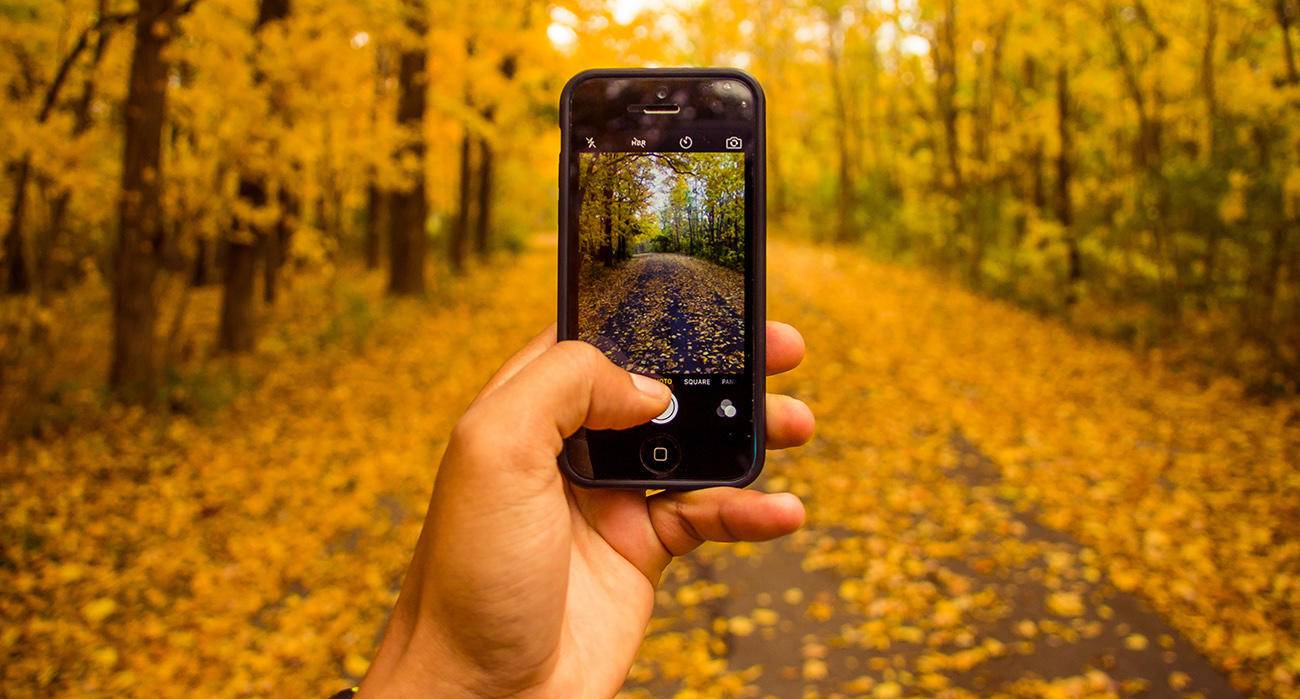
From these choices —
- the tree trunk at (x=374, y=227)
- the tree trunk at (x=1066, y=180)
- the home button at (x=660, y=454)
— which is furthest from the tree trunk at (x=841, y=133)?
the home button at (x=660, y=454)

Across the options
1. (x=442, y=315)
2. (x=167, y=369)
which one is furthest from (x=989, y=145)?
(x=167, y=369)

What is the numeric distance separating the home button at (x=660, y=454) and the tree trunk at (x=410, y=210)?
42.7 ft

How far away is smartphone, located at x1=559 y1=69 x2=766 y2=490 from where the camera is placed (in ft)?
7.08

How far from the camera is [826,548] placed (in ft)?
19.4

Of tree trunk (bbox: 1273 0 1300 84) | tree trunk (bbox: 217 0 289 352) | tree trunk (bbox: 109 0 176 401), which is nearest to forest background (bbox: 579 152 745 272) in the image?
tree trunk (bbox: 109 0 176 401)

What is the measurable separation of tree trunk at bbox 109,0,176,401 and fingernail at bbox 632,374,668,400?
784cm

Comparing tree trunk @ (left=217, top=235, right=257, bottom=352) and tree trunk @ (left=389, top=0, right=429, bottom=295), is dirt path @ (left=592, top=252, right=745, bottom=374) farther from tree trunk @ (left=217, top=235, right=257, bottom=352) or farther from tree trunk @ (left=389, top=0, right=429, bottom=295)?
tree trunk @ (left=389, top=0, right=429, bottom=295)

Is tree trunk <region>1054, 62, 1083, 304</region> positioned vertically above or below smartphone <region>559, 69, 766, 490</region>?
above

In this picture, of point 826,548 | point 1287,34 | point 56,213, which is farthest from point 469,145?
point 826,548

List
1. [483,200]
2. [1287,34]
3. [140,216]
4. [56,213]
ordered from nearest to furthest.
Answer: [56,213] → [1287,34] → [140,216] → [483,200]

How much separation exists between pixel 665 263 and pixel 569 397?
544mm

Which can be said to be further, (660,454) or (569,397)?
(660,454)

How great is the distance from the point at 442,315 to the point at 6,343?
7641 millimetres

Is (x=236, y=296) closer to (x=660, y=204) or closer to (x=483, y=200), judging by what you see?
(x=660, y=204)
